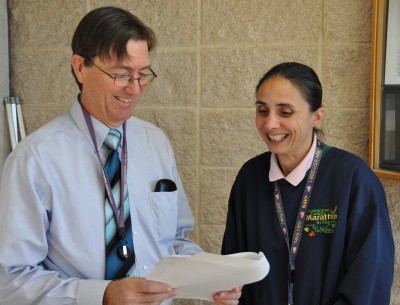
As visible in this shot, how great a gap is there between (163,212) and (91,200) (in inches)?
11.2

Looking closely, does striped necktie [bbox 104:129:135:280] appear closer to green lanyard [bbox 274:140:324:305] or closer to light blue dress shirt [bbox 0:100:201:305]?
light blue dress shirt [bbox 0:100:201:305]

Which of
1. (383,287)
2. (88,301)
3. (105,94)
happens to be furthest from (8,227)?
(383,287)

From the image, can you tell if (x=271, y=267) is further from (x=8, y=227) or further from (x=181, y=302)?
(x=181, y=302)

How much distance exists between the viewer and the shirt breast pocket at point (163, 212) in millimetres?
1832

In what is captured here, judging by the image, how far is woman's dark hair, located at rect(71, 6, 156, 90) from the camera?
1.65 meters

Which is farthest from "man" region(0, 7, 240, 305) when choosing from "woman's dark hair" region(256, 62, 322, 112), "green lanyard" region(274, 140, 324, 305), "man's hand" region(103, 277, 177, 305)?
"woman's dark hair" region(256, 62, 322, 112)

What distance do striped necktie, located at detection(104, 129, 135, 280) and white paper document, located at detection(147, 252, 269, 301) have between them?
276mm

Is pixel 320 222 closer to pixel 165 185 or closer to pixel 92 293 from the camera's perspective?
pixel 165 185

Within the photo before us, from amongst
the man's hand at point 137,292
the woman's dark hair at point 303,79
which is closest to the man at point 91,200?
the man's hand at point 137,292

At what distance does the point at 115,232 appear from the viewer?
169 cm

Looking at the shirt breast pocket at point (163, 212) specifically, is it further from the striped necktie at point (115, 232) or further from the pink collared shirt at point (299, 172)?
the pink collared shirt at point (299, 172)

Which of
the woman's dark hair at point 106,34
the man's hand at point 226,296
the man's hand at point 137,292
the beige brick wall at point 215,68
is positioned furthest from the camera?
the beige brick wall at point 215,68

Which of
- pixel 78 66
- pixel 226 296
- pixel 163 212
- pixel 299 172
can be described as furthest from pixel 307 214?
pixel 78 66

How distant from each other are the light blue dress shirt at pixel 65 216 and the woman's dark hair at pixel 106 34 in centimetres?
22
